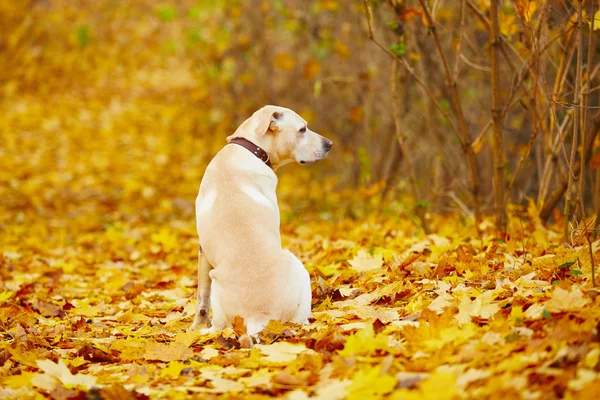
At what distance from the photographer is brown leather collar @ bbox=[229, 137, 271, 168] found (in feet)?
14.8

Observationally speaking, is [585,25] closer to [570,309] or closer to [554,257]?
[554,257]

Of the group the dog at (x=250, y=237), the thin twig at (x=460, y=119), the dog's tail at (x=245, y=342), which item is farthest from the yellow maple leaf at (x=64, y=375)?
the thin twig at (x=460, y=119)

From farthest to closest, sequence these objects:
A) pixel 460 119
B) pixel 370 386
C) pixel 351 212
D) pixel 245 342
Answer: pixel 351 212 → pixel 460 119 → pixel 245 342 → pixel 370 386

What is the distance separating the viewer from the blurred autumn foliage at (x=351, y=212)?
3.08m

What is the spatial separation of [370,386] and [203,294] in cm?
190

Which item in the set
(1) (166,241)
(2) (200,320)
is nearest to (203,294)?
(2) (200,320)

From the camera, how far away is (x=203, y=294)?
4.41 m

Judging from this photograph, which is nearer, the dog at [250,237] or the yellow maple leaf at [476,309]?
the yellow maple leaf at [476,309]

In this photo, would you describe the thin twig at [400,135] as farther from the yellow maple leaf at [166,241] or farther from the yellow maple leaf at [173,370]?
the yellow maple leaf at [173,370]

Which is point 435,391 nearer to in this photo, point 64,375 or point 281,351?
point 281,351

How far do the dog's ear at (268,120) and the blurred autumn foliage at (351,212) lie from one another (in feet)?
3.36

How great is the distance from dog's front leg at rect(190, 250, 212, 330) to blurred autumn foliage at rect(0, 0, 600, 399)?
0.21 meters

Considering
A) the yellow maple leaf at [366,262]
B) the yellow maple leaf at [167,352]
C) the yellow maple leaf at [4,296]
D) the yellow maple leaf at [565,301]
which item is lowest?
the yellow maple leaf at [4,296]

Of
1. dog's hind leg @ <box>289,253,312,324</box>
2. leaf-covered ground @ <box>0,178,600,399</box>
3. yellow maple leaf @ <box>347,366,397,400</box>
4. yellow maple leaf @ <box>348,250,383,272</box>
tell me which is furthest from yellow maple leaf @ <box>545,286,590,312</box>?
yellow maple leaf @ <box>348,250,383,272</box>
